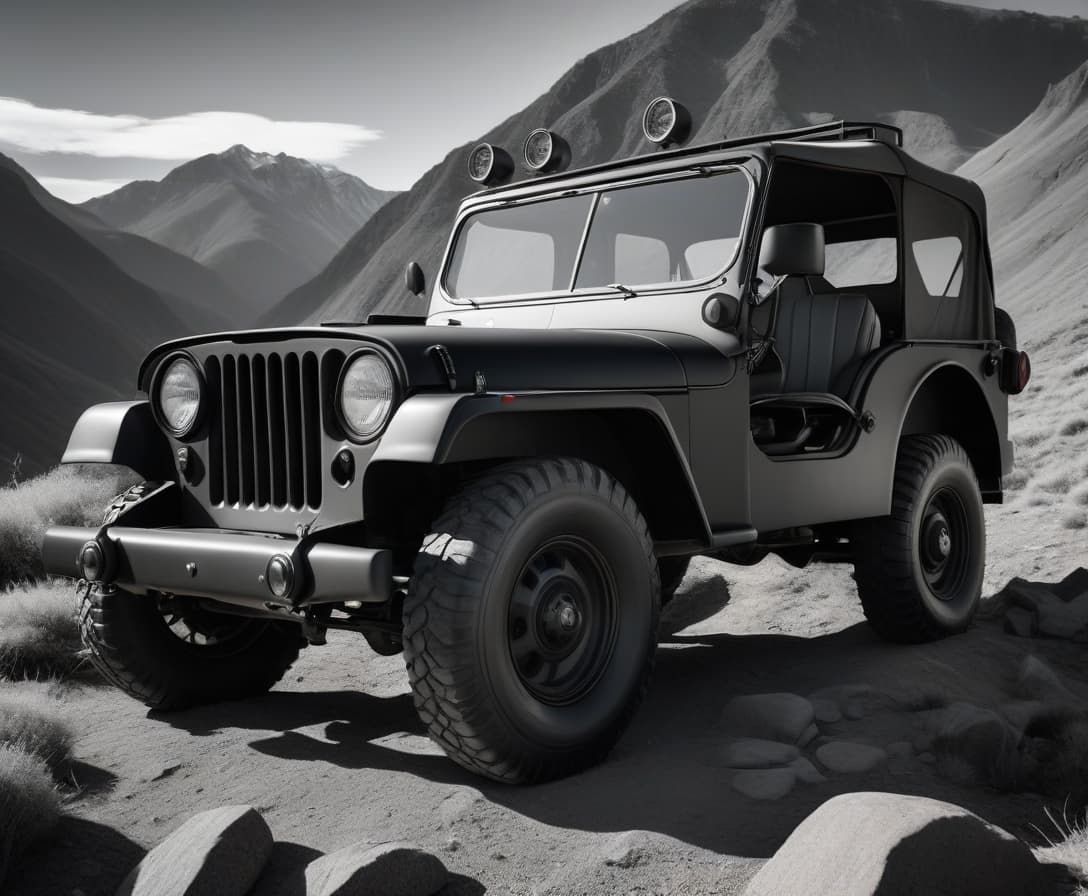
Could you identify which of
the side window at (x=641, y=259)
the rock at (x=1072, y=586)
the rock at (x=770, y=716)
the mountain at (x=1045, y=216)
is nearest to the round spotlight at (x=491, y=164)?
the side window at (x=641, y=259)

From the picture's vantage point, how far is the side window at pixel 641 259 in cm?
500

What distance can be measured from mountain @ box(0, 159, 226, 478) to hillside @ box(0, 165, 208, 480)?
63 mm

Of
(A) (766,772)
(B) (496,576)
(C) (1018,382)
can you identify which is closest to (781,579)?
(C) (1018,382)

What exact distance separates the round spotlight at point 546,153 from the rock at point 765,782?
3280 mm

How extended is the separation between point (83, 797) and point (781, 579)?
16.1 ft

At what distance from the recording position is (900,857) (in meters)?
2.71

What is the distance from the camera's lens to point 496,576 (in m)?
3.50

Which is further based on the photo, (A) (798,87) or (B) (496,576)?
(A) (798,87)

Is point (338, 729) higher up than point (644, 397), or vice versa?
point (644, 397)

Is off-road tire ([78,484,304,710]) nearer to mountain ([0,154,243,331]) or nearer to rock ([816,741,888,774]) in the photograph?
rock ([816,741,888,774])

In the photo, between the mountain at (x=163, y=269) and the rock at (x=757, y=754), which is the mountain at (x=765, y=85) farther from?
the rock at (x=757, y=754)

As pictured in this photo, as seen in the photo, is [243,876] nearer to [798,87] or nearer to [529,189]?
[529,189]

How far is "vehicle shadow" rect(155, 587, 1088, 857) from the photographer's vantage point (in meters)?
3.53

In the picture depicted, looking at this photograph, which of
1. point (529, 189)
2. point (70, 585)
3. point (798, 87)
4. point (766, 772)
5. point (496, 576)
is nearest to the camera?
point (496, 576)
